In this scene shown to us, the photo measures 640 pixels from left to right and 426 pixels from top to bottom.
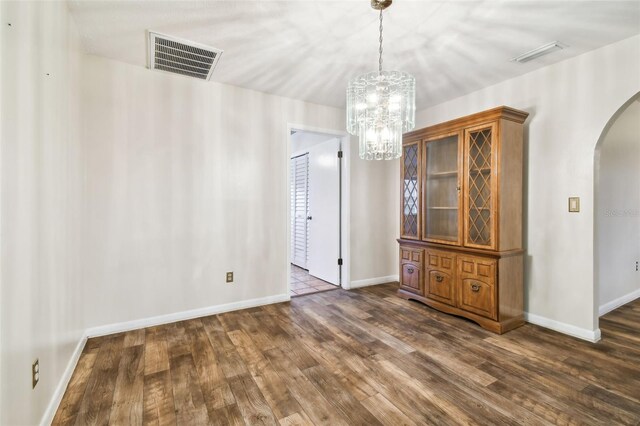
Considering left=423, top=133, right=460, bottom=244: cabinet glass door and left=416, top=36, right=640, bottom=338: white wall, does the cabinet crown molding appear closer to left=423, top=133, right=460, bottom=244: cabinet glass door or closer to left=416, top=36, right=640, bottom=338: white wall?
left=423, top=133, right=460, bottom=244: cabinet glass door

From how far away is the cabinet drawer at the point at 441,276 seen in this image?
320 cm

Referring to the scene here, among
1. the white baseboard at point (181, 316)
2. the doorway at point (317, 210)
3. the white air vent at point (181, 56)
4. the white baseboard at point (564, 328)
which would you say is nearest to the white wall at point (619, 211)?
the white baseboard at point (564, 328)

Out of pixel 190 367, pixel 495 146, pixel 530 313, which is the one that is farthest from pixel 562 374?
pixel 190 367

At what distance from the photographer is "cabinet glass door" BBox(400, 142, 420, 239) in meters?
3.60

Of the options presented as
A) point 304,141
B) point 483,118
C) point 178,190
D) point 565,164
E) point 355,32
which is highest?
point 355,32

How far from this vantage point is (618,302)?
3.48 m

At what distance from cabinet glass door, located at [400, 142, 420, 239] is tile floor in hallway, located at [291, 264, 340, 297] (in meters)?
1.37

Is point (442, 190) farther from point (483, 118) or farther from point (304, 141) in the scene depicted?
point (304, 141)

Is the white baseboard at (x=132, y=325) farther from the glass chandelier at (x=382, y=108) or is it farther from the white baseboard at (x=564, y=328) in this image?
the white baseboard at (x=564, y=328)

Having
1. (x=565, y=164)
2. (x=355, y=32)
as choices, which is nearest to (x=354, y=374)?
(x=355, y=32)

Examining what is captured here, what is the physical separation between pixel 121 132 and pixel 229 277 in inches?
70.4

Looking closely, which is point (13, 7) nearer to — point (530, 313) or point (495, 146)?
point (495, 146)

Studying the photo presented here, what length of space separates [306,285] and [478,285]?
232 cm

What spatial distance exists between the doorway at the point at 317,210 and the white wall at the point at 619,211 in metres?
2.93
